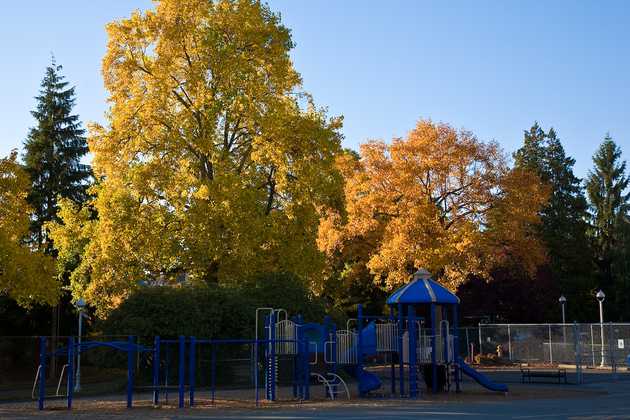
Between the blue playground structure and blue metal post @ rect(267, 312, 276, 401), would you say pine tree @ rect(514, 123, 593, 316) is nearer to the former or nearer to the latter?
the blue playground structure

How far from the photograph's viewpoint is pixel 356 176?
4516 centimetres

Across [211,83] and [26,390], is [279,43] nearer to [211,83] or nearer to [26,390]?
[211,83]

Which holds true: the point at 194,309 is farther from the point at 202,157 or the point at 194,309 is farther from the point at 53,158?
the point at 53,158

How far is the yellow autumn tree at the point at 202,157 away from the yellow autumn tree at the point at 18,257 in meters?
1.61

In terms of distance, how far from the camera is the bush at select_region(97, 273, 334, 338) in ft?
94.9

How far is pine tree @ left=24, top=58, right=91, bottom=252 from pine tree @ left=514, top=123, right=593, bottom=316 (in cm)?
3691

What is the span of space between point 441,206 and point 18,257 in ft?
81.0

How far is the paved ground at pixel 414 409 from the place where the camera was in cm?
1772

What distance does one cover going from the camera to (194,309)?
2905 centimetres

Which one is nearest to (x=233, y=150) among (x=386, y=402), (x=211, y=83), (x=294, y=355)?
(x=211, y=83)

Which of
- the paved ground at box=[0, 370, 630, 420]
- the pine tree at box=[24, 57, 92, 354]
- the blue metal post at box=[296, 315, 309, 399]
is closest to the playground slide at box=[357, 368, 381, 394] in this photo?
the paved ground at box=[0, 370, 630, 420]

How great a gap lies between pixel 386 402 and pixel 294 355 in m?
3.22

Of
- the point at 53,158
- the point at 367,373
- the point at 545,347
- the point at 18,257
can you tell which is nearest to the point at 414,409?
the point at 367,373

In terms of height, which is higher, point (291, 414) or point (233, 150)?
point (233, 150)
